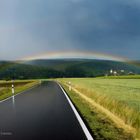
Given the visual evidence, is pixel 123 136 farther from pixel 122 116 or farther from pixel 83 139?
pixel 122 116

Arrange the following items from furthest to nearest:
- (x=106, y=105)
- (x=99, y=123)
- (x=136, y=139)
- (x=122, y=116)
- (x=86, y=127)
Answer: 1. (x=106, y=105)
2. (x=122, y=116)
3. (x=99, y=123)
4. (x=86, y=127)
5. (x=136, y=139)

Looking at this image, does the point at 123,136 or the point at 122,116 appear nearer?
the point at 123,136

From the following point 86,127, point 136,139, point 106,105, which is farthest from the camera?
point 106,105

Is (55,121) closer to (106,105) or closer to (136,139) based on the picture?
(136,139)

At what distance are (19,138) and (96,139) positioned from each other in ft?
6.83

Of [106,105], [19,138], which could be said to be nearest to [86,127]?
[19,138]

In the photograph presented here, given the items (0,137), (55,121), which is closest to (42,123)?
(55,121)

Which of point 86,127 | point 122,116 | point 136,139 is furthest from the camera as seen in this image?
point 122,116

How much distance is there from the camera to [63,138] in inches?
370

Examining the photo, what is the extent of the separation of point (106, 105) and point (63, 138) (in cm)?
904

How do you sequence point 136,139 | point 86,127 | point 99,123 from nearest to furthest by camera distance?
point 136,139, point 86,127, point 99,123

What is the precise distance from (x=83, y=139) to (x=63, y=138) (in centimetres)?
54

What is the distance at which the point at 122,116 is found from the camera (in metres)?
13.5

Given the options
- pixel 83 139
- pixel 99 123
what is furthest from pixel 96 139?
pixel 99 123
